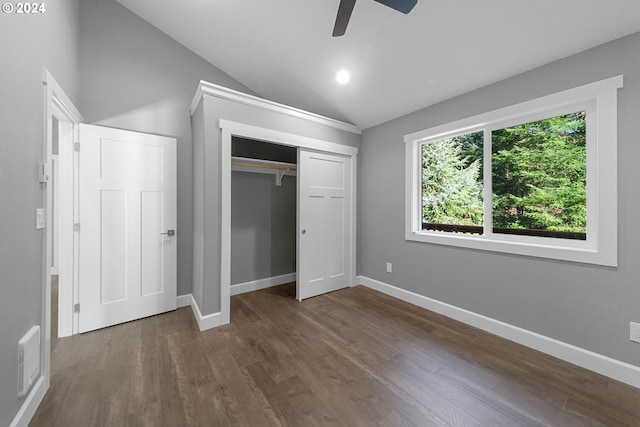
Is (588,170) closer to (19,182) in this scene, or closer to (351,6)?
(351,6)

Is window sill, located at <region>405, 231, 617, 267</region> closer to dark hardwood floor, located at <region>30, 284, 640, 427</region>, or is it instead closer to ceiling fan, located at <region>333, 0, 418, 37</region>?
dark hardwood floor, located at <region>30, 284, 640, 427</region>

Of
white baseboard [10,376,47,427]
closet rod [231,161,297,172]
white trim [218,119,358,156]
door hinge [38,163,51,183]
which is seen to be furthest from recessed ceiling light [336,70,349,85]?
white baseboard [10,376,47,427]

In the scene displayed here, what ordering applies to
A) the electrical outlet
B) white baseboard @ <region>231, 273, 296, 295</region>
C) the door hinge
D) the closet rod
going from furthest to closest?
white baseboard @ <region>231, 273, 296, 295</region>, the closet rod, the electrical outlet, the door hinge

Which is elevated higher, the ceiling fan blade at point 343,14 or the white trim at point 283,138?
the ceiling fan blade at point 343,14

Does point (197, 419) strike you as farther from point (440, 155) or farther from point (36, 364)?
point (440, 155)

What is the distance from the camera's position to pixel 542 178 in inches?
89.0

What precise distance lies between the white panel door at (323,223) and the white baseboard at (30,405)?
7.32 feet

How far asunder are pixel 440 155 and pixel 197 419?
3.40 m

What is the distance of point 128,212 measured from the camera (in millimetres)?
2611

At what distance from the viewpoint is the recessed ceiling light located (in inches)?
112

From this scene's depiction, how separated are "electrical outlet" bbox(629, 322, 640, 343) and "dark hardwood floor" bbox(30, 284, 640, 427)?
1.10ft

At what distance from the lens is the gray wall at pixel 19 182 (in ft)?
3.98

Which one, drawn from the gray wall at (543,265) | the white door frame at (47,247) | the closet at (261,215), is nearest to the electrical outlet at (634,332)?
the gray wall at (543,265)

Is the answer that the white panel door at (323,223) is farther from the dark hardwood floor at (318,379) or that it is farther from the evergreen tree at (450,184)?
the evergreen tree at (450,184)
